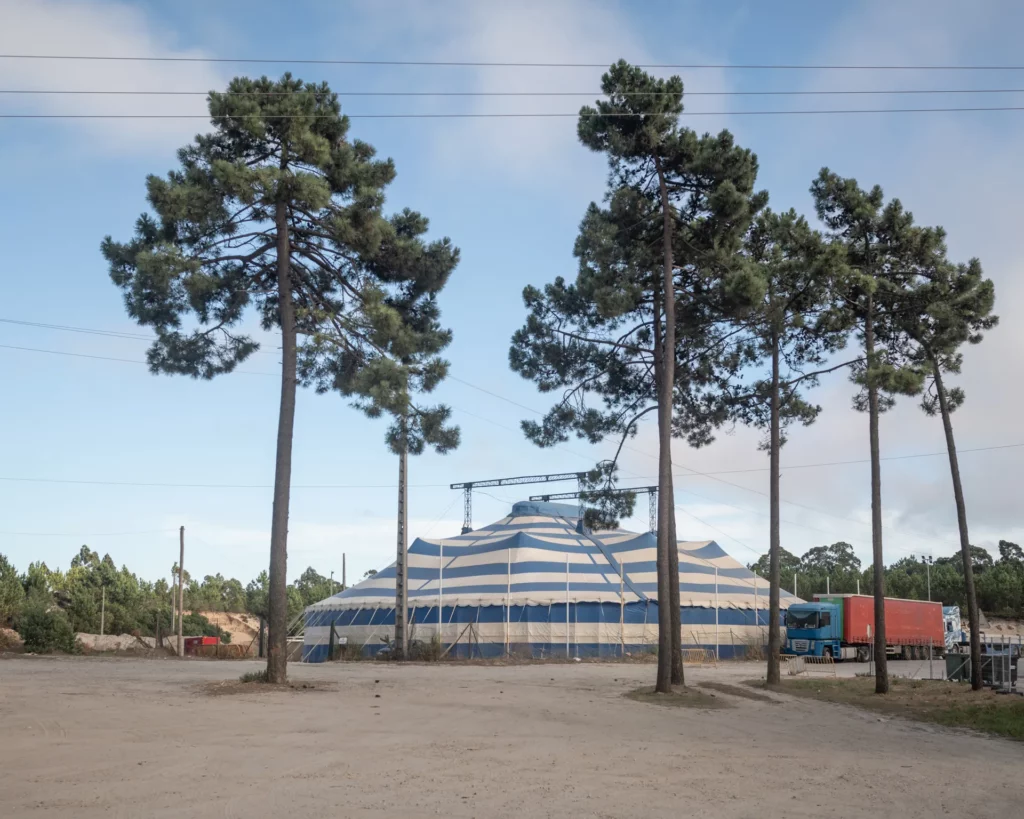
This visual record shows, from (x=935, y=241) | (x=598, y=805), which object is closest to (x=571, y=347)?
(x=935, y=241)

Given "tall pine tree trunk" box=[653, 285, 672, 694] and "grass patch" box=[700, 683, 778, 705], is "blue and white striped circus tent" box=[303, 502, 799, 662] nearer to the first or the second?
"grass patch" box=[700, 683, 778, 705]

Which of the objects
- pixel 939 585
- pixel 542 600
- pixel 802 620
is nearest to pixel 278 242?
pixel 542 600

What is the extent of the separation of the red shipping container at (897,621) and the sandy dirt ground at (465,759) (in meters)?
30.0

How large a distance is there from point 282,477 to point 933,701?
14.6m

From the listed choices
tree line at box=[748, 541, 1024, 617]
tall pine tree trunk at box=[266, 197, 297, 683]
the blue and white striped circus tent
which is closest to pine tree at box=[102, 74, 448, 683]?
tall pine tree trunk at box=[266, 197, 297, 683]

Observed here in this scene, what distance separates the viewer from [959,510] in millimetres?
24750

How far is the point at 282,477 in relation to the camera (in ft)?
64.4

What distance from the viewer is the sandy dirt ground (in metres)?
8.19

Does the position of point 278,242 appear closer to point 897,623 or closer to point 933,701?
point 933,701

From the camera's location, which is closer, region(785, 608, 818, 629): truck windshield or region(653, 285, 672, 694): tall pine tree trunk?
region(653, 285, 672, 694): tall pine tree trunk

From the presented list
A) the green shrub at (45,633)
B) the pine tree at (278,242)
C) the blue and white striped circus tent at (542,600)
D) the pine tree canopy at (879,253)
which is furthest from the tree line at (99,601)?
the pine tree canopy at (879,253)

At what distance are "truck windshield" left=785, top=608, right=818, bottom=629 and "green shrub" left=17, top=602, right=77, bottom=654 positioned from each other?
32686mm

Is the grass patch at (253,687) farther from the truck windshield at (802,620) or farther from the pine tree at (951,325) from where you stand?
the truck windshield at (802,620)

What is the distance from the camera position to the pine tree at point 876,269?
928 inches
